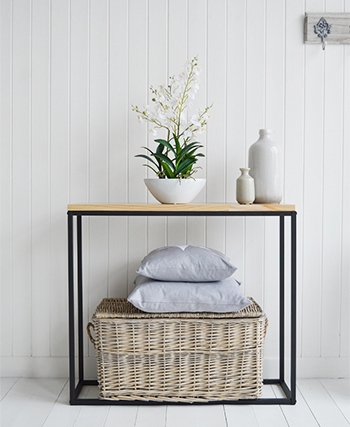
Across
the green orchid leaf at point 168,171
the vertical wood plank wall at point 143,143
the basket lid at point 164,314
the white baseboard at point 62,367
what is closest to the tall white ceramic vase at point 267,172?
the vertical wood plank wall at point 143,143

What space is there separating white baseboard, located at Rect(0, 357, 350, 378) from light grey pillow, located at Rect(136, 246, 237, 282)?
0.67 metres

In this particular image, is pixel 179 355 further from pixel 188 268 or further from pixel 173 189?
pixel 173 189

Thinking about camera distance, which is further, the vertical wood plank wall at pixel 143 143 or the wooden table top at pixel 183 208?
the vertical wood plank wall at pixel 143 143

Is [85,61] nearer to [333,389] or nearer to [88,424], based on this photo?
[88,424]

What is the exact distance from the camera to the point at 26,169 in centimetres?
212

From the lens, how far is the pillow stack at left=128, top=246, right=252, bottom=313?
1.75 metres

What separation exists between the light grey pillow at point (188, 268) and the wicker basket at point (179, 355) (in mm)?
156

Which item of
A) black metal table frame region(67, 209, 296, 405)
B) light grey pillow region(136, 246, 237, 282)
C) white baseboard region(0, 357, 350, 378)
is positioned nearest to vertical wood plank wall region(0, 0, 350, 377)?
white baseboard region(0, 357, 350, 378)

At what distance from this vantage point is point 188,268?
1.77 meters

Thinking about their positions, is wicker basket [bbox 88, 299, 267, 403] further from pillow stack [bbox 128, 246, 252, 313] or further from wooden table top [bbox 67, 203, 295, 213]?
wooden table top [bbox 67, 203, 295, 213]

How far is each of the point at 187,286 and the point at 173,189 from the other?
409 mm

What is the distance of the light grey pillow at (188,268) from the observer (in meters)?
Answer: 1.77

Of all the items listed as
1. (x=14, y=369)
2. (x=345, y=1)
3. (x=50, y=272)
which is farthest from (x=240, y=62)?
(x=14, y=369)

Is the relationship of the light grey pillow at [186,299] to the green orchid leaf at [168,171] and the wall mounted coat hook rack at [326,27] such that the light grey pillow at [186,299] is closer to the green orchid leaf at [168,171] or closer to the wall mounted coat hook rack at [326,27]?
the green orchid leaf at [168,171]
